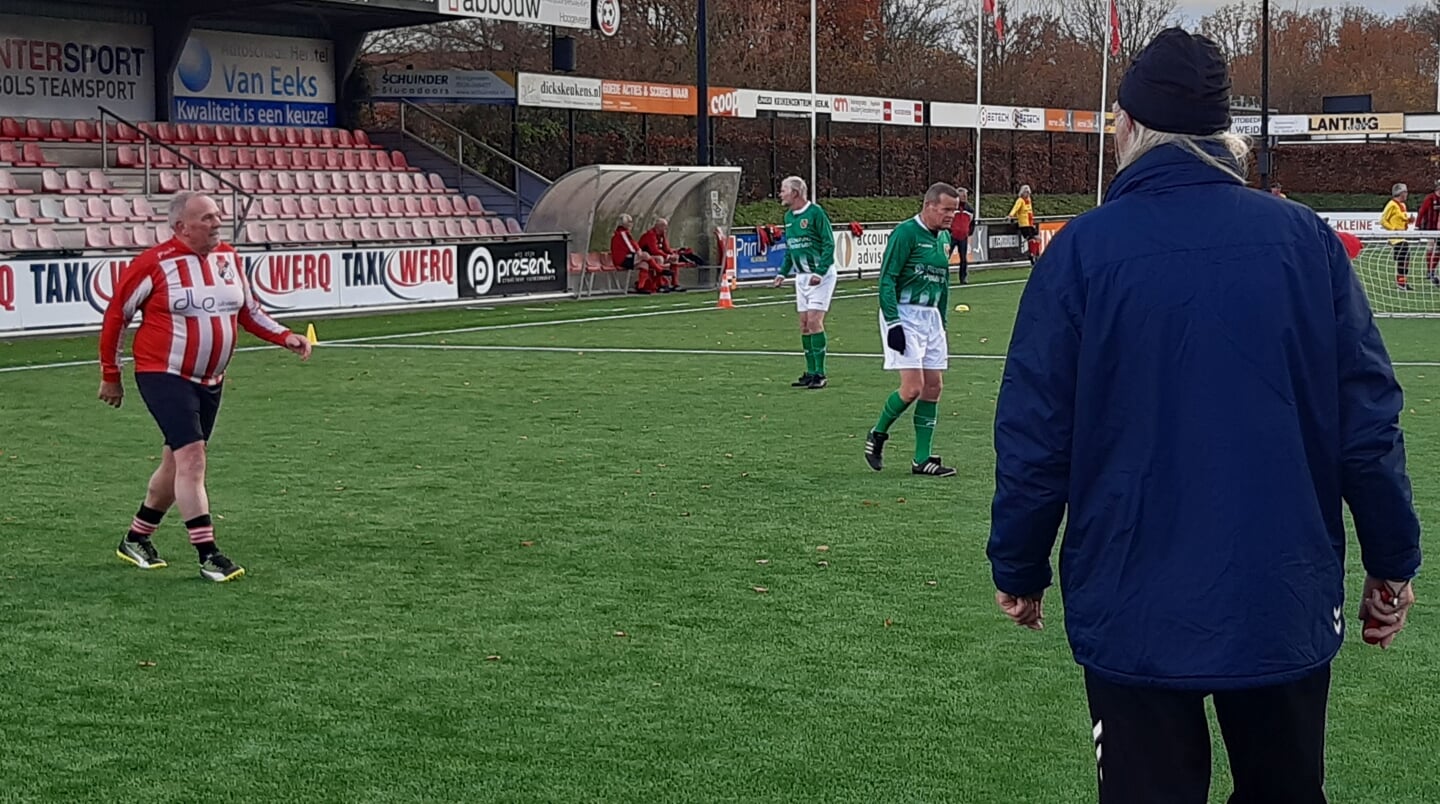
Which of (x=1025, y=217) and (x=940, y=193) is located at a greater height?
(x=940, y=193)

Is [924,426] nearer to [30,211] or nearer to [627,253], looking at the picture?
[30,211]

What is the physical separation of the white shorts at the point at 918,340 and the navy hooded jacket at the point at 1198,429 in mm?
7932

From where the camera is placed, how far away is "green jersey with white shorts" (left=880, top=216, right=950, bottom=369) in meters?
11.1

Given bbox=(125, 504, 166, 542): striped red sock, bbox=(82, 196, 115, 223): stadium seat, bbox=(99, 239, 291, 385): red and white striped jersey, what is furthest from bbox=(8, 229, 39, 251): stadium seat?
bbox=(99, 239, 291, 385): red and white striped jersey

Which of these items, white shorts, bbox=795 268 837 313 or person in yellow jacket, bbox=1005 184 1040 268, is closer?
white shorts, bbox=795 268 837 313

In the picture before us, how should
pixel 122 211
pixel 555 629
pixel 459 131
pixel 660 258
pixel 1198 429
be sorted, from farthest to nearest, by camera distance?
pixel 459 131
pixel 660 258
pixel 122 211
pixel 555 629
pixel 1198 429

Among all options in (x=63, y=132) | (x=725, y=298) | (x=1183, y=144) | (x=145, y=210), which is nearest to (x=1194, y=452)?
(x=1183, y=144)

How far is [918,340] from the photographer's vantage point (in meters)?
11.2

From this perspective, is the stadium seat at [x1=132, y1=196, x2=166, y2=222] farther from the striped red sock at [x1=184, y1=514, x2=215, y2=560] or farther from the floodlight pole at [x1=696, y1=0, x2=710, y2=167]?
the striped red sock at [x1=184, y1=514, x2=215, y2=560]

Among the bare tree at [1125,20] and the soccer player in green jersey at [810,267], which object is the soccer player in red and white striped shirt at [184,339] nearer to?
the soccer player in green jersey at [810,267]

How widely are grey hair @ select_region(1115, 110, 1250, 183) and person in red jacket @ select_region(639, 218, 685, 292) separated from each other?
91.4ft

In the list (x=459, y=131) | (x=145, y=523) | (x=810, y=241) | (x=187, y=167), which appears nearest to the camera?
(x=145, y=523)

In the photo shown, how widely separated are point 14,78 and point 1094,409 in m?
28.8

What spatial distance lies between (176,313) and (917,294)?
478 centimetres
